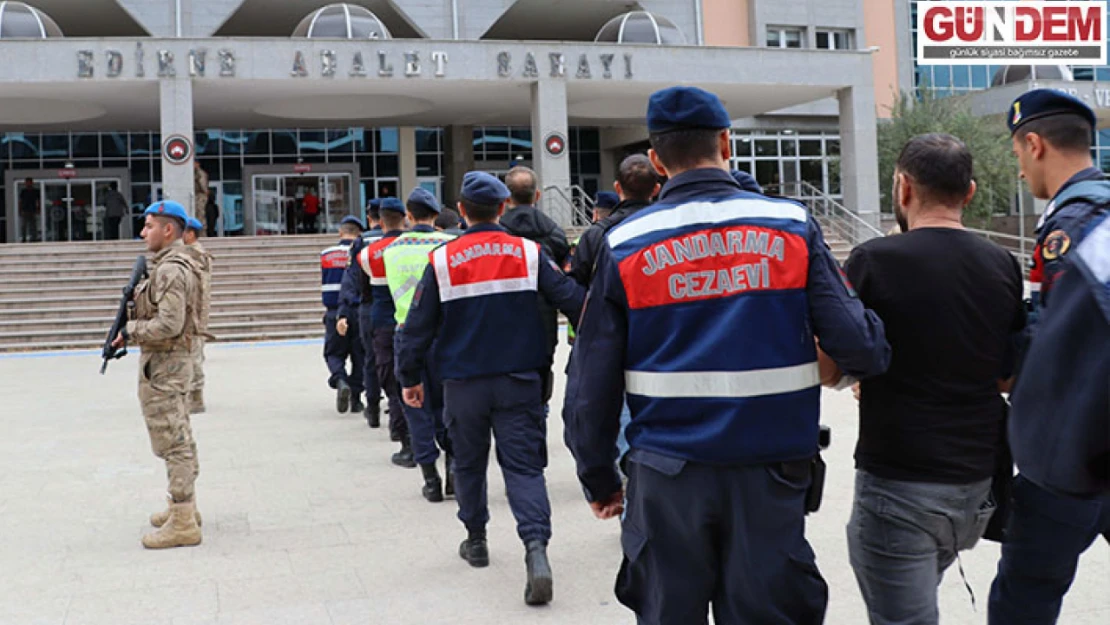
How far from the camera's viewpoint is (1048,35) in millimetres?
Result: 30359

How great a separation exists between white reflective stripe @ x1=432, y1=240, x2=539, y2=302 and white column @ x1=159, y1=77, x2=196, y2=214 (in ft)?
69.5

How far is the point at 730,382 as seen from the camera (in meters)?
2.72

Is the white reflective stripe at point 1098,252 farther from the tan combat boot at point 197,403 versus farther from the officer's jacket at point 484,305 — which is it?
the tan combat boot at point 197,403

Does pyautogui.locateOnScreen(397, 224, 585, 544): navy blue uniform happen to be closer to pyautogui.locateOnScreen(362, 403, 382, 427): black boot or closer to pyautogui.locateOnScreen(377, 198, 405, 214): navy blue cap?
pyautogui.locateOnScreen(377, 198, 405, 214): navy blue cap

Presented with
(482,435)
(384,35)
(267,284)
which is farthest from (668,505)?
(384,35)

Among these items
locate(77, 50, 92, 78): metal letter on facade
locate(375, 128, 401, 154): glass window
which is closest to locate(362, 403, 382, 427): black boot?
locate(77, 50, 92, 78): metal letter on facade

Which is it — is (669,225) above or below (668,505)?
above

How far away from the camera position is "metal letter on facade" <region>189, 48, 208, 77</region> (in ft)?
80.9

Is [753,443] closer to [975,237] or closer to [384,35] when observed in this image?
[975,237]

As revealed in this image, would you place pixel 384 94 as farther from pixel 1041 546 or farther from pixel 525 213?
pixel 1041 546

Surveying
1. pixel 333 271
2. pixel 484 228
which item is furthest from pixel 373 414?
pixel 484 228

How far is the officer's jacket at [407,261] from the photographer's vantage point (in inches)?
274

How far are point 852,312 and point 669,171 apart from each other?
649 millimetres

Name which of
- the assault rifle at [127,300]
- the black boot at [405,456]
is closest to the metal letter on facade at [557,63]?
the black boot at [405,456]
